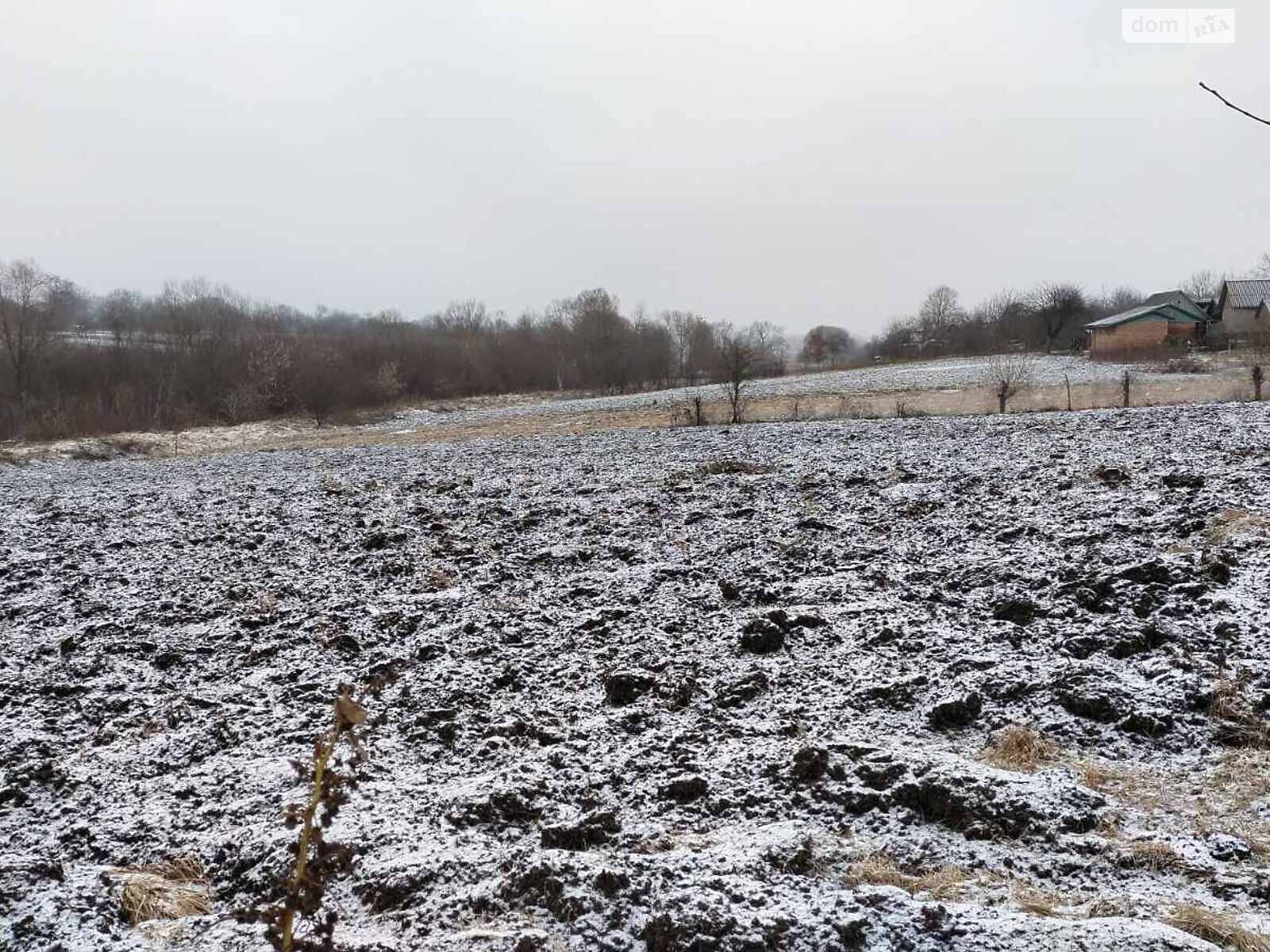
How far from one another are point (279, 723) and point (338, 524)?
4677mm

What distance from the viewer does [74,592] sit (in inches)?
243

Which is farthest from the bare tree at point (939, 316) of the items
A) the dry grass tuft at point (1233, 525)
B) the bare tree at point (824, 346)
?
the dry grass tuft at point (1233, 525)

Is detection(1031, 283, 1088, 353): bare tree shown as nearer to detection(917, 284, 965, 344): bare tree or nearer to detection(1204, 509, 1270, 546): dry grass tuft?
detection(917, 284, 965, 344): bare tree

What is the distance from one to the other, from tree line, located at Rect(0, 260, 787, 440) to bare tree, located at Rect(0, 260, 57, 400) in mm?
78

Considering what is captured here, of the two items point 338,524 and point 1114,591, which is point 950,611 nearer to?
point 1114,591

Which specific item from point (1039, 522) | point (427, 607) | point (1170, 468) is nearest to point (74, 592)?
point (427, 607)

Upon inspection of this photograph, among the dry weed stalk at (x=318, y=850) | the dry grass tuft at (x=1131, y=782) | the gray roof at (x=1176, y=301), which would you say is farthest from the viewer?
the gray roof at (x=1176, y=301)

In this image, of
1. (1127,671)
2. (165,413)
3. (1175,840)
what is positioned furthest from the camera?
(165,413)

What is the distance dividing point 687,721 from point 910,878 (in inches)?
54.3

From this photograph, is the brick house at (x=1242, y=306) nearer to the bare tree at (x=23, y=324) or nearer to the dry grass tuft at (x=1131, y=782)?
the dry grass tuft at (x=1131, y=782)

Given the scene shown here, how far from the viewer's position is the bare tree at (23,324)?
45469 millimetres

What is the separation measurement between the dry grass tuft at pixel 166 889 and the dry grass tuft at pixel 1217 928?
3178mm

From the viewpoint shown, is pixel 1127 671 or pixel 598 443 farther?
pixel 598 443

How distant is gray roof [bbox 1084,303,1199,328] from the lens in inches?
2039
